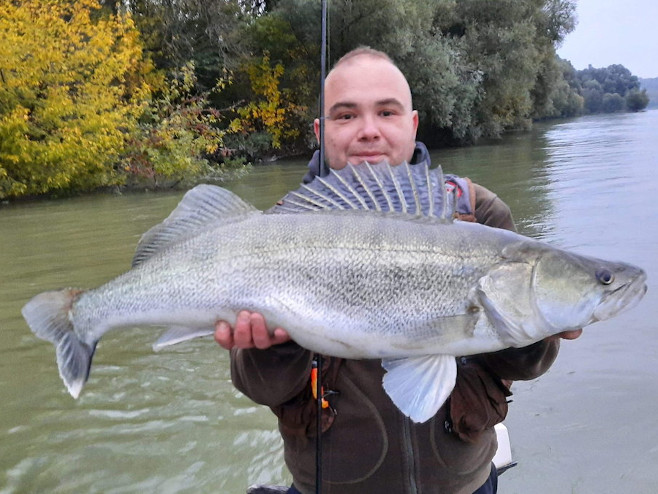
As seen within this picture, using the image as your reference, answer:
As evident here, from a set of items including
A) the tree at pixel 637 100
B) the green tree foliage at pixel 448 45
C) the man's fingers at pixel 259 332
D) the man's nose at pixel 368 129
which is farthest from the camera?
the tree at pixel 637 100

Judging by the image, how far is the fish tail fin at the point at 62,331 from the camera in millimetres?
2135

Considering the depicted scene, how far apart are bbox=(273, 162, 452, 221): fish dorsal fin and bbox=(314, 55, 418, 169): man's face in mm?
461

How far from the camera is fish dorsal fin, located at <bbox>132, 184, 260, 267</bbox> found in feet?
7.05

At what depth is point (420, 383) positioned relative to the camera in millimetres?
1812

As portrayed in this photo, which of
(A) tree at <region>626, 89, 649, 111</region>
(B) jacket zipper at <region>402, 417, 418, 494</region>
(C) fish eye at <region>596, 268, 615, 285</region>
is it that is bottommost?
(B) jacket zipper at <region>402, 417, 418, 494</region>

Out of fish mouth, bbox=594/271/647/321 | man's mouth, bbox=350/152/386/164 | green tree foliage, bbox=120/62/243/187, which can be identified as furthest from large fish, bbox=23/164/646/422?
green tree foliage, bbox=120/62/243/187

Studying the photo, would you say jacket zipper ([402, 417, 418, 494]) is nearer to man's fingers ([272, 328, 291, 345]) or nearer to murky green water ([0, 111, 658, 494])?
man's fingers ([272, 328, 291, 345])

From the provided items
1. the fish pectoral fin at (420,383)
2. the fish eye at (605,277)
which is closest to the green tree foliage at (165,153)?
the fish pectoral fin at (420,383)

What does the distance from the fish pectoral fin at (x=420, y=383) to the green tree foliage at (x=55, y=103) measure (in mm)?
14175

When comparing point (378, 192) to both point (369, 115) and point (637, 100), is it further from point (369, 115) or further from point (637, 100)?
point (637, 100)

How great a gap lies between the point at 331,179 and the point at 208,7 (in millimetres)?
23009

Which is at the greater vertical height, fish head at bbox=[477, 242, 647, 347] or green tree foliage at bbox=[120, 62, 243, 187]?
fish head at bbox=[477, 242, 647, 347]

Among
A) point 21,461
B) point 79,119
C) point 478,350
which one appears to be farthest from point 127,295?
point 79,119

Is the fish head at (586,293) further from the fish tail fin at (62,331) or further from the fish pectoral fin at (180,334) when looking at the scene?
the fish tail fin at (62,331)
